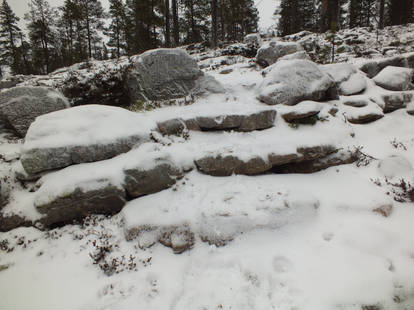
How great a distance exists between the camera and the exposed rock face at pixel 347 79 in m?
8.23

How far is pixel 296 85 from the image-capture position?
712 cm

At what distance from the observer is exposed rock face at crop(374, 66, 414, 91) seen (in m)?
8.20

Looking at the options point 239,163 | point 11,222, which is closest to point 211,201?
point 239,163

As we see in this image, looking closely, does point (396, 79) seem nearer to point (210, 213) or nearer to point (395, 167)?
point (395, 167)

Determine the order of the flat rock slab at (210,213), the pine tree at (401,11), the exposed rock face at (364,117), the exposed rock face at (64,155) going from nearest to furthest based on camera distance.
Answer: the flat rock slab at (210,213) → the exposed rock face at (64,155) → the exposed rock face at (364,117) → the pine tree at (401,11)

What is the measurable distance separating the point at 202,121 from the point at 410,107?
7.84m

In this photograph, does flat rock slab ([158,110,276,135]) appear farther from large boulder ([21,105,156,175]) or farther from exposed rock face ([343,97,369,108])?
exposed rock face ([343,97,369,108])

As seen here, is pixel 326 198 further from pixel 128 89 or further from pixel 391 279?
pixel 128 89

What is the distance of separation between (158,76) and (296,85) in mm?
5156

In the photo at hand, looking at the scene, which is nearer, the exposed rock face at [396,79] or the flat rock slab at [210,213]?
the flat rock slab at [210,213]

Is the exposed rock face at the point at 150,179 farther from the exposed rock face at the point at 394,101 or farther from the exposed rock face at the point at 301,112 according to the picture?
the exposed rock face at the point at 394,101

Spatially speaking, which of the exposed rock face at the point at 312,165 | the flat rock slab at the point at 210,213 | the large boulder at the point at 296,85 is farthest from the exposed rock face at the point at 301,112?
the flat rock slab at the point at 210,213

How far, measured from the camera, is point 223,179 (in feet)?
16.1

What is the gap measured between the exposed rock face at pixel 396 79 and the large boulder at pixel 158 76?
27.0 feet
